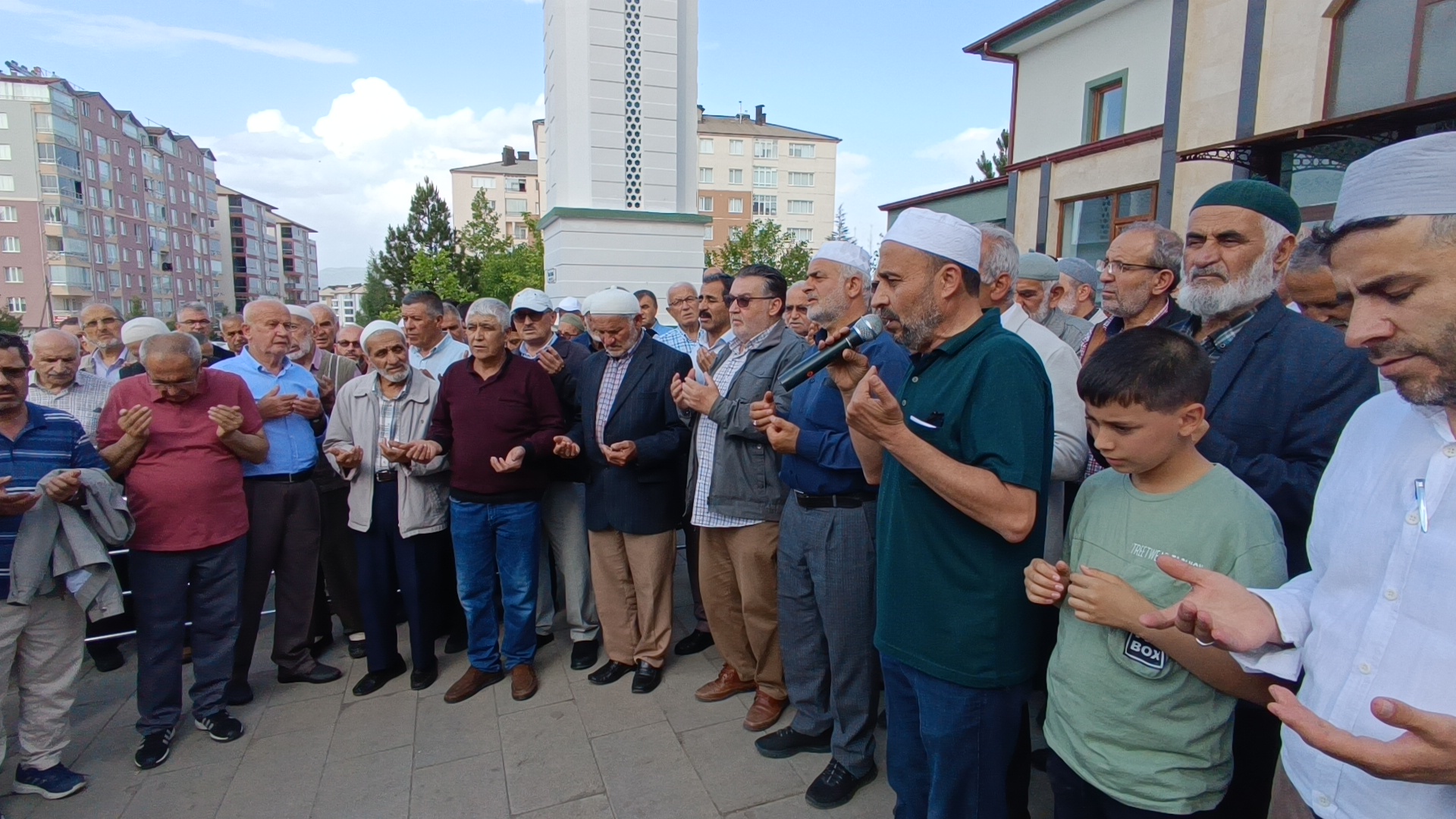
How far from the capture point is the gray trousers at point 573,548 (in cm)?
444

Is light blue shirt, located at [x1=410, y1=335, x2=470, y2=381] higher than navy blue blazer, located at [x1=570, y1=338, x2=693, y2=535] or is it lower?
higher

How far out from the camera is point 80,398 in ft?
14.0

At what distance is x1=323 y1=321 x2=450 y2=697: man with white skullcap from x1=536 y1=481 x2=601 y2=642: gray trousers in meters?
0.66

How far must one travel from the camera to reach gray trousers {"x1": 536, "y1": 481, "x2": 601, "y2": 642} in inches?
175

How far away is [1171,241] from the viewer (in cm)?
292

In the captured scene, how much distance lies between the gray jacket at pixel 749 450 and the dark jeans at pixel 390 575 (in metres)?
1.75

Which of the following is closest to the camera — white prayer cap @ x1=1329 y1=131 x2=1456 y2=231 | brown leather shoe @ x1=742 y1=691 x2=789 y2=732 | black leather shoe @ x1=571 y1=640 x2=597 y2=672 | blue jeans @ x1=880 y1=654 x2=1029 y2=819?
white prayer cap @ x1=1329 y1=131 x2=1456 y2=231

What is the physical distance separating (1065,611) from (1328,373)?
96 centimetres

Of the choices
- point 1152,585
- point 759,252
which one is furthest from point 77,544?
point 759,252

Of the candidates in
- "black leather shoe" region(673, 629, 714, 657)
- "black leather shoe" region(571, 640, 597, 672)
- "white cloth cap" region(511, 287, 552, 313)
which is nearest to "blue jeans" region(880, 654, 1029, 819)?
"black leather shoe" region(673, 629, 714, 657)

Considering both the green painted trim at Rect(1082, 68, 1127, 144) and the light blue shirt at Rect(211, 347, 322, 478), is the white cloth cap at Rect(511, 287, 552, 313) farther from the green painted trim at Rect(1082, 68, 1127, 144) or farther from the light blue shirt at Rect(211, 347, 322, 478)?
the green painted trim at Rect(1082, 68, 1127, 144)

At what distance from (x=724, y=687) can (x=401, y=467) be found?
7.02ft

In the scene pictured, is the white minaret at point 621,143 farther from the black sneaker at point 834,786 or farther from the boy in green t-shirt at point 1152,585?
the boy in green t-shirt at point 1152,585

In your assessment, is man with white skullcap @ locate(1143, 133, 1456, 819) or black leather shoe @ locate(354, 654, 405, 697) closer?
man with white skullcap @ locate(1143, 133, 1456, 819)
